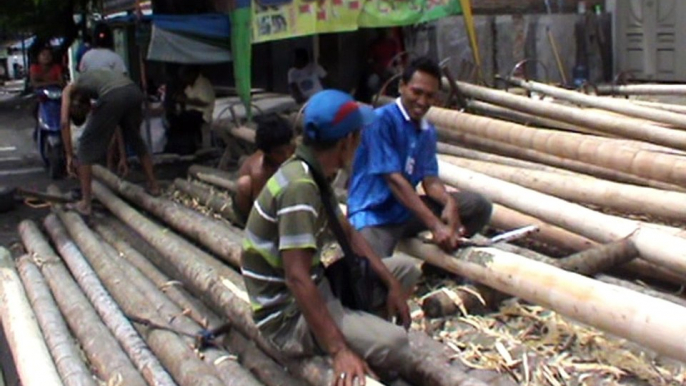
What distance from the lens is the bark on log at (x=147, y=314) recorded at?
405 centimetres

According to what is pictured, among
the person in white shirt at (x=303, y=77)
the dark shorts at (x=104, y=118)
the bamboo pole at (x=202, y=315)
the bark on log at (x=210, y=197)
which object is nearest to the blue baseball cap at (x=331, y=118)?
the bamboo pole at (x=202, y=315)

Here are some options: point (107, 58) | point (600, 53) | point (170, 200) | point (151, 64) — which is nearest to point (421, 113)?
point (170, 200)

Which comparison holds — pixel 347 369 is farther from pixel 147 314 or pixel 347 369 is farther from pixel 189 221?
pixel 189 221

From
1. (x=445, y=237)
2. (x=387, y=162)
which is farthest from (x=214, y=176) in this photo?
(x=445, y=237)

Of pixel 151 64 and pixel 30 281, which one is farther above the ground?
pixel 151 64

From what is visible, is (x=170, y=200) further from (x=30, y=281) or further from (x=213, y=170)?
(x=30, y=281)

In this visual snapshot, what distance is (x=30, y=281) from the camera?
231 inches

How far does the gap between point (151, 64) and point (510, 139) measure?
770cm

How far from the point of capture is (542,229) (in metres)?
5.39

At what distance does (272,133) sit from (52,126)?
19.9ft

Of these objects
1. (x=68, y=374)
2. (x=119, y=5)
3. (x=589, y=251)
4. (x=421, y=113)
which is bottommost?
(x=68, y=374)

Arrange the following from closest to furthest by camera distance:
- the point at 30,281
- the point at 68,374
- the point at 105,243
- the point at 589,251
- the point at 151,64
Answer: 1. the point at 68,374
2. the point at 589,251
3. the point at 30,281
4. the point at 105,243
5. the point at 151,64

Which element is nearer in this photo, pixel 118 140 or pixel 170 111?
pixel 118 140

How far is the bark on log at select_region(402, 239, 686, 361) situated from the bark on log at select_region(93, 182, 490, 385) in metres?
0.50
